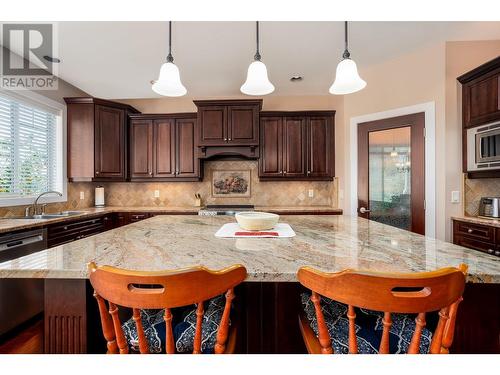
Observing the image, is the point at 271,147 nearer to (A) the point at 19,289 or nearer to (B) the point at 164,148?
(B) the point at 164,148

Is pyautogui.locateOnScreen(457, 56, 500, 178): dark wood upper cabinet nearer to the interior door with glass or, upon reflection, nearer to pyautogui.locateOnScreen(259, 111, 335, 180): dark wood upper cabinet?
the interior door with glass

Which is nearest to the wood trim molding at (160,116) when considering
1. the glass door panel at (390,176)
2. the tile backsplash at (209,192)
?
the tile backsplash at (209,192)

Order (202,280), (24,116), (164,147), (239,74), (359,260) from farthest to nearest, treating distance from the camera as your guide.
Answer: (164,147) < (239,74) < (24,116) < (359,260) < (202,280)

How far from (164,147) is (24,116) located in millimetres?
1587

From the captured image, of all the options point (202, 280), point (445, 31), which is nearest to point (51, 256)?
point (202, 280)

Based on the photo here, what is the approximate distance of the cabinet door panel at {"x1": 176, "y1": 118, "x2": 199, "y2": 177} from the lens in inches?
142

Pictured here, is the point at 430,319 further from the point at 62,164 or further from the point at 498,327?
the point at 62,164

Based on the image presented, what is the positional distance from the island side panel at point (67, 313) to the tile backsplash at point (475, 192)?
3360 mm

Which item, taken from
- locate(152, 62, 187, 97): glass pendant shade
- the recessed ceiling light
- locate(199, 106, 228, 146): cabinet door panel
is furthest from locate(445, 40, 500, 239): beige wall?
the recessed ceiling light

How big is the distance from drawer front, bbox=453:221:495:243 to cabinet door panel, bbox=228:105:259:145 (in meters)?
2.50

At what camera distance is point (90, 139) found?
3.32m

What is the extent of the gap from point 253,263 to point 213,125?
2908 millimetres

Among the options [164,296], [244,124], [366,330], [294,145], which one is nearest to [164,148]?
[244,124]

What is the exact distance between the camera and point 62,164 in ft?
10.7
